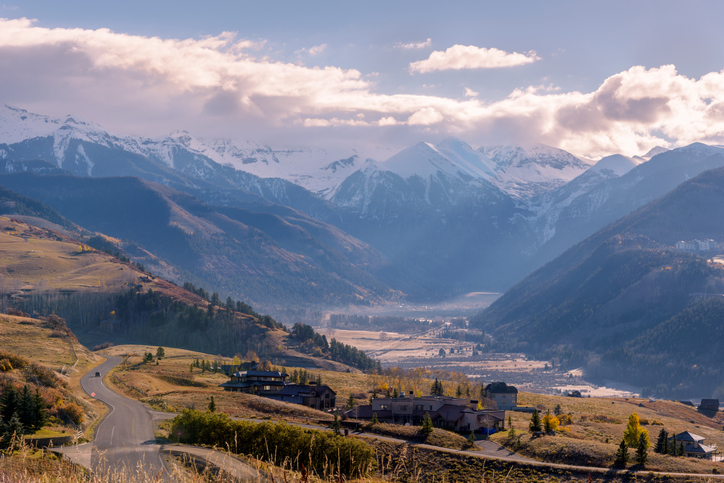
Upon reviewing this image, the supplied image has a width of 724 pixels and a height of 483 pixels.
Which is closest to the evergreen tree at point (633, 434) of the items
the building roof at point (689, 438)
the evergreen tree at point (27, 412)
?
the building roof at point (689, 438)

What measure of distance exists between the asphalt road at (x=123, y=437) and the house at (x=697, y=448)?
8414cm

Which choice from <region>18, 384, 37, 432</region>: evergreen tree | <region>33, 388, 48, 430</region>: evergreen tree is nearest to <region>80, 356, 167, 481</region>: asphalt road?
<region>33, 388, 48, 430</region>: evergreen tree

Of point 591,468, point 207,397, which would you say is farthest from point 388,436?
point 207,397

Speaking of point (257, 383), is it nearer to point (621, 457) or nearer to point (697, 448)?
point (621, 457)

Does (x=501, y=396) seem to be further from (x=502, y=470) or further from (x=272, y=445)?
(x=272, y=445)

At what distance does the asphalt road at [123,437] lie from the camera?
57294 mm

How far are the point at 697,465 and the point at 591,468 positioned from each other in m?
15.9

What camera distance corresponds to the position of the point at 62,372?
13125 centimetres

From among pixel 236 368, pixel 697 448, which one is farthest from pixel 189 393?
pixel 697 448

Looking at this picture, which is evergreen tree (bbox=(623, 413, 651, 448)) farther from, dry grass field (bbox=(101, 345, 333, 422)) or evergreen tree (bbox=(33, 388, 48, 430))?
evergreen tree (bbox=(33, 388, 48, 430))

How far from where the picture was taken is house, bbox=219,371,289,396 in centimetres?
13550

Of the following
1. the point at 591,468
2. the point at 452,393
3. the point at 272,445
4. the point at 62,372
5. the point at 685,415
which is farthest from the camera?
the point at 685,415

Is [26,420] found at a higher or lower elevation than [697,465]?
higher

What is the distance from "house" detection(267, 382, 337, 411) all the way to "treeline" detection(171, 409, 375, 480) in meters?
49.9
